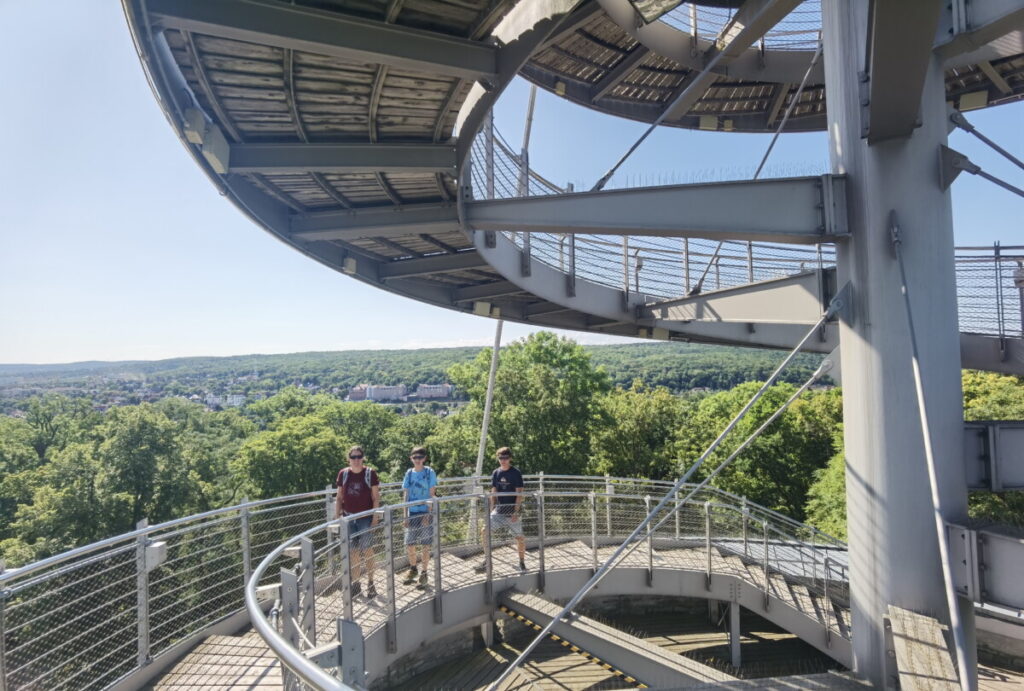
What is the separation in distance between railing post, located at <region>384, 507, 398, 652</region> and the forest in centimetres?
1907

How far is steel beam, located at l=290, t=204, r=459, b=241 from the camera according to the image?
20.6ft

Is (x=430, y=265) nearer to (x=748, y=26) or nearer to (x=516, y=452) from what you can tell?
(x=748, y=26)

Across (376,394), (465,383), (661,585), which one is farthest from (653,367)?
(661,585)

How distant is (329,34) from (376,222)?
3047 mm

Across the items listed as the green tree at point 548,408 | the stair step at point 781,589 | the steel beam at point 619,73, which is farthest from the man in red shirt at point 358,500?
the green tree at point 548,408

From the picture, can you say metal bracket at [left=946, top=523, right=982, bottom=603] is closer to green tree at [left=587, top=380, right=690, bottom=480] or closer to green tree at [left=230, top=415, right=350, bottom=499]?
green tree at [left=587, top=380, right=690, bottom=480]

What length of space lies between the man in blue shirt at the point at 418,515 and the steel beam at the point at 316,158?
9.46ft

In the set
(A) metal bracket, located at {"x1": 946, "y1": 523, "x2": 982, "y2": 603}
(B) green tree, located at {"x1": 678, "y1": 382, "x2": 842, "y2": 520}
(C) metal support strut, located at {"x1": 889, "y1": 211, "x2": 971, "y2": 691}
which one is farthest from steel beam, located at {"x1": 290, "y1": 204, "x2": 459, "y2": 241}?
(B) green tree, located at {"x1": 678, "y1": 382, "x2": 842, "y2": 520}

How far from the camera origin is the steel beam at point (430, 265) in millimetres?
8109

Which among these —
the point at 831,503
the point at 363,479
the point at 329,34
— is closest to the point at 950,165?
the point at 329,34

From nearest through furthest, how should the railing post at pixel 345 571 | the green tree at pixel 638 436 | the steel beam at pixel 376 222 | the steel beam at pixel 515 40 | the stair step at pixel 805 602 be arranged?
the steel beam at pixel 515 40, the railing post at pixel 345 571, the steel beam at pixel 376 222, the stair step at pixel 805 602, the green tree at pixel 638 436

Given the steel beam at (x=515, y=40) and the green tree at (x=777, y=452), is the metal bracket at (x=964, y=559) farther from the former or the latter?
the green tree at (x=777, y=452)

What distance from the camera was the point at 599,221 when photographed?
5.05m

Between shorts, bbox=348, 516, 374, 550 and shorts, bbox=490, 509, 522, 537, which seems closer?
shorts, bbox=348, 516, 374, 550
